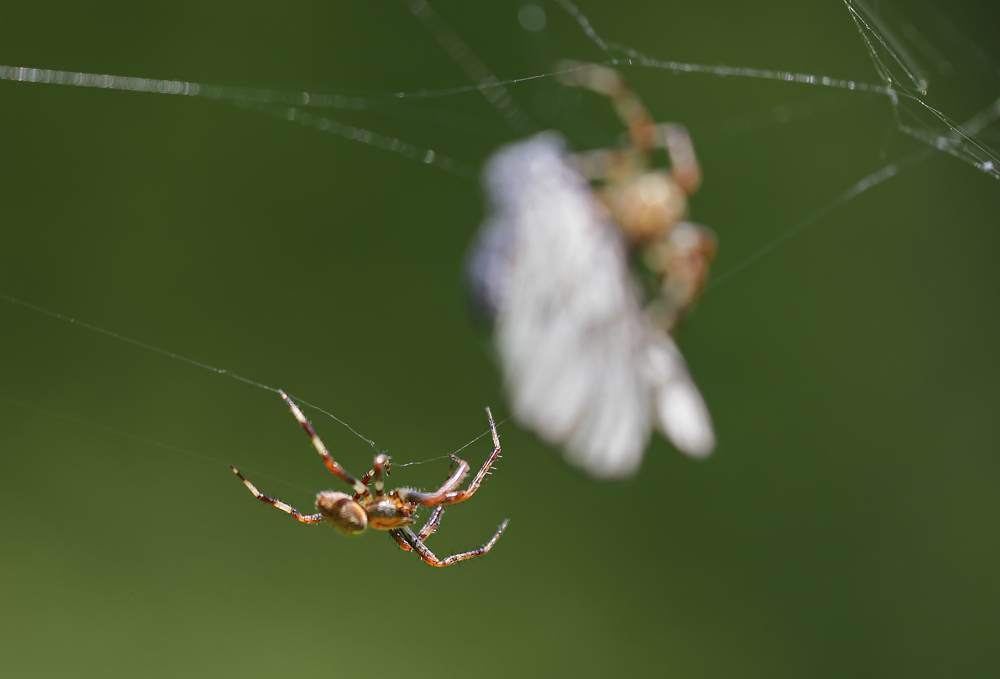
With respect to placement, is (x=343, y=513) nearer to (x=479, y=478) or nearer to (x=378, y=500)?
(x=378, y=500)

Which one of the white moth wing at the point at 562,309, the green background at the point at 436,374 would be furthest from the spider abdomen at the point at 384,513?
the green background at the point at 436,374

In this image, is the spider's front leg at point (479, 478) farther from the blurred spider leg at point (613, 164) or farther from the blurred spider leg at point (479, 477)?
the blurred spider leg at point (613, 164)

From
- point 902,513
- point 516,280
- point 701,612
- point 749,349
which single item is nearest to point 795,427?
point 749,349

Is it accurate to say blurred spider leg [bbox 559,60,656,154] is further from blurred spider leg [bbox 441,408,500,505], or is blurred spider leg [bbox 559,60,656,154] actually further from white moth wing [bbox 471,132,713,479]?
blurred spider leg [bbox 441,408,500,505]

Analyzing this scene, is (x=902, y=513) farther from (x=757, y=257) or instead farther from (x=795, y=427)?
(x=757, y=257)

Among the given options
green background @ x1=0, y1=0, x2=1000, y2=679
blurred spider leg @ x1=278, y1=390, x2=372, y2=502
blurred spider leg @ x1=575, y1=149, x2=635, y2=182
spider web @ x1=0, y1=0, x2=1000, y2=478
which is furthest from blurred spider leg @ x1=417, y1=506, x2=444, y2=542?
spider web @ x1=0, y1=0, x2=1000, y2=478

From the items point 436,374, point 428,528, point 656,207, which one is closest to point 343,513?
point 428,528
